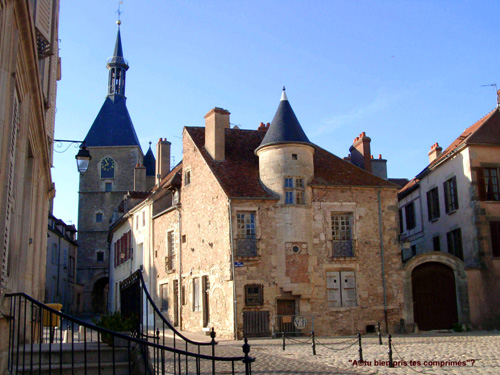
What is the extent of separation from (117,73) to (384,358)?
54.3m

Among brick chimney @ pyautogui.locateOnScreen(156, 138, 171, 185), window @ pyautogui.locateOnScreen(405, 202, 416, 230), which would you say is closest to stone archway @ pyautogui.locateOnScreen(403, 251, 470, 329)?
window @ pyautogui.locateOnScreen(405, 202, 416, 230)

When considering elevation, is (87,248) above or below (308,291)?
above

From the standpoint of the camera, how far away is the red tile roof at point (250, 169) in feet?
69.5

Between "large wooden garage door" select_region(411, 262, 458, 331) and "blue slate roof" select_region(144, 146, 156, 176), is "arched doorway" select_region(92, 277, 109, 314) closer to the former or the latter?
"blue slate roof" select_region(144, 146, 156, 176)

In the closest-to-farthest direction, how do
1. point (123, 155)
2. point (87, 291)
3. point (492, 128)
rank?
point (492, 128)
point (87, 291)
point (123, 155)

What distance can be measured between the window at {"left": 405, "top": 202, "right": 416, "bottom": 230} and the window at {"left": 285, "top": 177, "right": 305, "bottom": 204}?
953 cm

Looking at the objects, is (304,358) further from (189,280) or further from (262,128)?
(262,128)

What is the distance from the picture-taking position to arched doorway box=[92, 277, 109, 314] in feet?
170

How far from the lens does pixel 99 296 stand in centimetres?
5278

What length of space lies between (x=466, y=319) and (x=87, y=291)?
3671 cm

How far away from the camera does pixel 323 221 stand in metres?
21.4

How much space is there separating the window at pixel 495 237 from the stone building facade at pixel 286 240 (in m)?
3.75

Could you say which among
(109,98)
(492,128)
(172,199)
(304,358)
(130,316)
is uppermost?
(109,98)

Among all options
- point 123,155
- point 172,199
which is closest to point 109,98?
point 123,155
